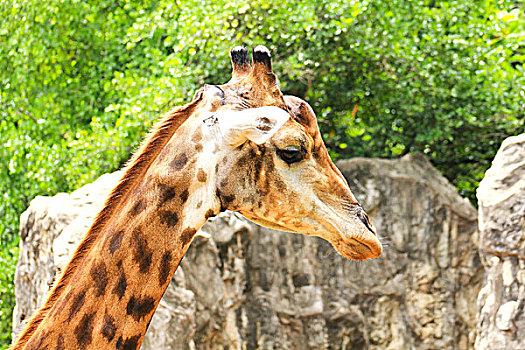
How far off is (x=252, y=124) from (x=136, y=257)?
Answer: 55cm

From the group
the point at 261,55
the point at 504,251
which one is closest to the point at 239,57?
the point at 261,55

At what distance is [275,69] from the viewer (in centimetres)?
610

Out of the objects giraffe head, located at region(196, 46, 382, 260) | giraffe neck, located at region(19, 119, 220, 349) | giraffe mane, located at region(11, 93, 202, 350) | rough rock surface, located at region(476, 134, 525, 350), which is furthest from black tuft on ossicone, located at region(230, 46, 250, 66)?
rough rock surface, located at region(476, 134, 525, 350)

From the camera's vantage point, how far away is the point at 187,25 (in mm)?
5926

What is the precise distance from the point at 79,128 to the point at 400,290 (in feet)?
11.9

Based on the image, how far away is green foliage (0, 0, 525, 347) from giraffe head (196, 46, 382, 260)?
140 inches

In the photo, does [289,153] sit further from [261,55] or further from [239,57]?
[239,57]

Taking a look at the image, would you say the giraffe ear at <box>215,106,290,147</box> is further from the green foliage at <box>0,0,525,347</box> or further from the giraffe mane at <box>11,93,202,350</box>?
the green foliage at <box>0,0,525,347</box>

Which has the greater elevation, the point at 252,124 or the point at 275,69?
the point at 252,124

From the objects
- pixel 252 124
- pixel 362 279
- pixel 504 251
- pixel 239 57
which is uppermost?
pixel 239 57

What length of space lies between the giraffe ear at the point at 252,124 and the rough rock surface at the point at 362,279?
2488mm

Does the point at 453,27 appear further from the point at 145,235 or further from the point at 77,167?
the point at 145,235

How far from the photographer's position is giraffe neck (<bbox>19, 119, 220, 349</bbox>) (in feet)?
6.56

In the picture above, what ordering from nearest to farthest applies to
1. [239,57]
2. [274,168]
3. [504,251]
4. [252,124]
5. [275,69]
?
[252,124]
[274,168]
[239,57]
[504,251]
[275,69]
